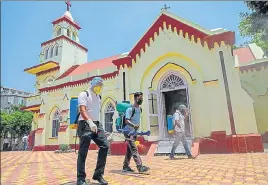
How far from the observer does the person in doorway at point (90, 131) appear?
138 inches

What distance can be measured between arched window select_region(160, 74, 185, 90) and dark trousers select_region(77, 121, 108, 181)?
6.87 metres

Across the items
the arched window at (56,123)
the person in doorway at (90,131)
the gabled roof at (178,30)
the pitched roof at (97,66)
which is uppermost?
the pitched roof at (97,66)

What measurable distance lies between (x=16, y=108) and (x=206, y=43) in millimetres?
37828

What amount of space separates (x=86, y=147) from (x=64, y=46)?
20.4m

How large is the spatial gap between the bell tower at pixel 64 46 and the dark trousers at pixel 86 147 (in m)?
18.5

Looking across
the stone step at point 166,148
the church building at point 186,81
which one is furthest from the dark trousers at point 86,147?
the church building at point 186,81

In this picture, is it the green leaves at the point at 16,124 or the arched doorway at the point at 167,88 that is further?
the green leaves at the point at 16,124

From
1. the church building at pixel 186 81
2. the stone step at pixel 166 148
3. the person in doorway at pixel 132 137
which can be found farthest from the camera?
the church building at pixel 186 81

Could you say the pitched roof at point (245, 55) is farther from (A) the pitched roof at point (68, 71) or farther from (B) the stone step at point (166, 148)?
(A) the pitched roof at point (68, 71)

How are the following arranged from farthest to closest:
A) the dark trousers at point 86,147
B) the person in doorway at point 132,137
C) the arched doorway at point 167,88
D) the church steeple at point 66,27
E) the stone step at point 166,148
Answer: the church steeple at point 66,27 → the arched doorway at point 167,88 → the stone step at point 166,148 → the person in doorway at point 132,137 → the dark trousers at point 86,147

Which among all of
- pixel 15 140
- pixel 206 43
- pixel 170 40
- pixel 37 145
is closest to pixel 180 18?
pixel 170 40

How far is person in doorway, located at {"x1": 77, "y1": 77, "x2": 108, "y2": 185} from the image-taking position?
11.5ft

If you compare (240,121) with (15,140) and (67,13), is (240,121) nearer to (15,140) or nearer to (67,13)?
(67,13)

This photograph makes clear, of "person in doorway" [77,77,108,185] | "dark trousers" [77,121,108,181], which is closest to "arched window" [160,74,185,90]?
"person in doorway" [77,77,108,185]
